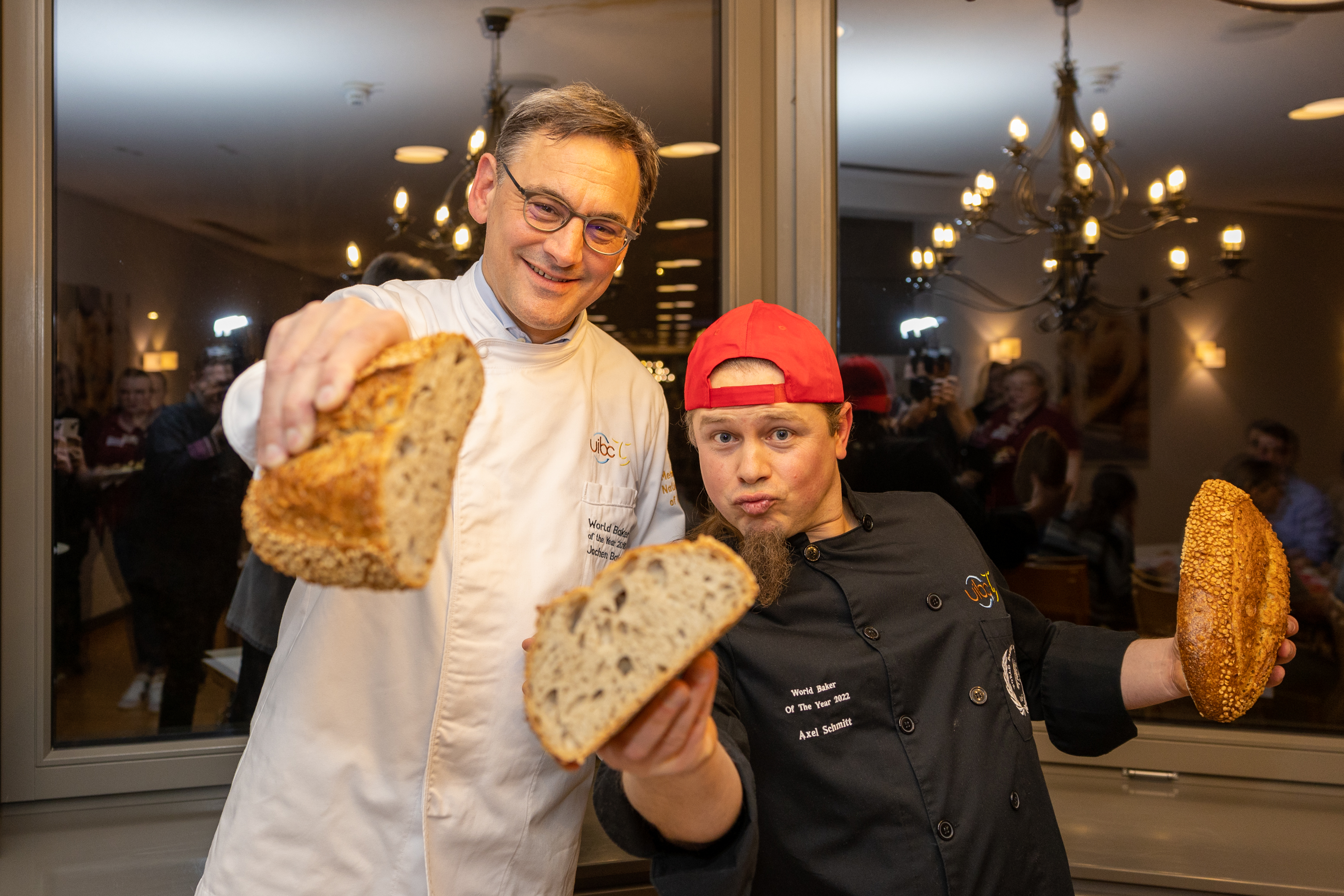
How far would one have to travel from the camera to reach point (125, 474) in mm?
1820

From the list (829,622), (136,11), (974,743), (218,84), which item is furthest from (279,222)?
(974,743)

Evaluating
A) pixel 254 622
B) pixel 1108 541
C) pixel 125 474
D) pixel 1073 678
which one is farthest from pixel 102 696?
pixel 1108 541

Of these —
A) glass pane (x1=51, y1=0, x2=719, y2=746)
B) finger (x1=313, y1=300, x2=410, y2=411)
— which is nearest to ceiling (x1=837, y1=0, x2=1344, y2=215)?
glass pane (x1=51, y1=0, x2=719, y2=746)

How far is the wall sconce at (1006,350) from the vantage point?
79.8 inches

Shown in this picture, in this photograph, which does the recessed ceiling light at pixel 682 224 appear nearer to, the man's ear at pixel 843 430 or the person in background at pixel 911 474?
the person in background at pixel 911 474

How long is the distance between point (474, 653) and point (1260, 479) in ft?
5.59

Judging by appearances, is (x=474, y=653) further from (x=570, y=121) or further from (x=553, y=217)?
(x=570, y=121)

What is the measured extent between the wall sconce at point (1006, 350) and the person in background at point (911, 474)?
244 millimetres

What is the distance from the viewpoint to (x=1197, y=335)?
76.9 inches

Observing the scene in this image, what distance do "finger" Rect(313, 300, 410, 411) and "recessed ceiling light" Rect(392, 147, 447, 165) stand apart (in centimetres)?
119

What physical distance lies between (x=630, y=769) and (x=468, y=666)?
39 cm

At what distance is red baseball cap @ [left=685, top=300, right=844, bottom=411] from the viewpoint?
118cm

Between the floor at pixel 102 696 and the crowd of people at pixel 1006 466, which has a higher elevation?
the crowd of people at pixel 1006 466

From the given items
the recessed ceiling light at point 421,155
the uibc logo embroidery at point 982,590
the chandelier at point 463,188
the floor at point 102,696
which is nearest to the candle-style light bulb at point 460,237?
the chandelier at point 463,188
